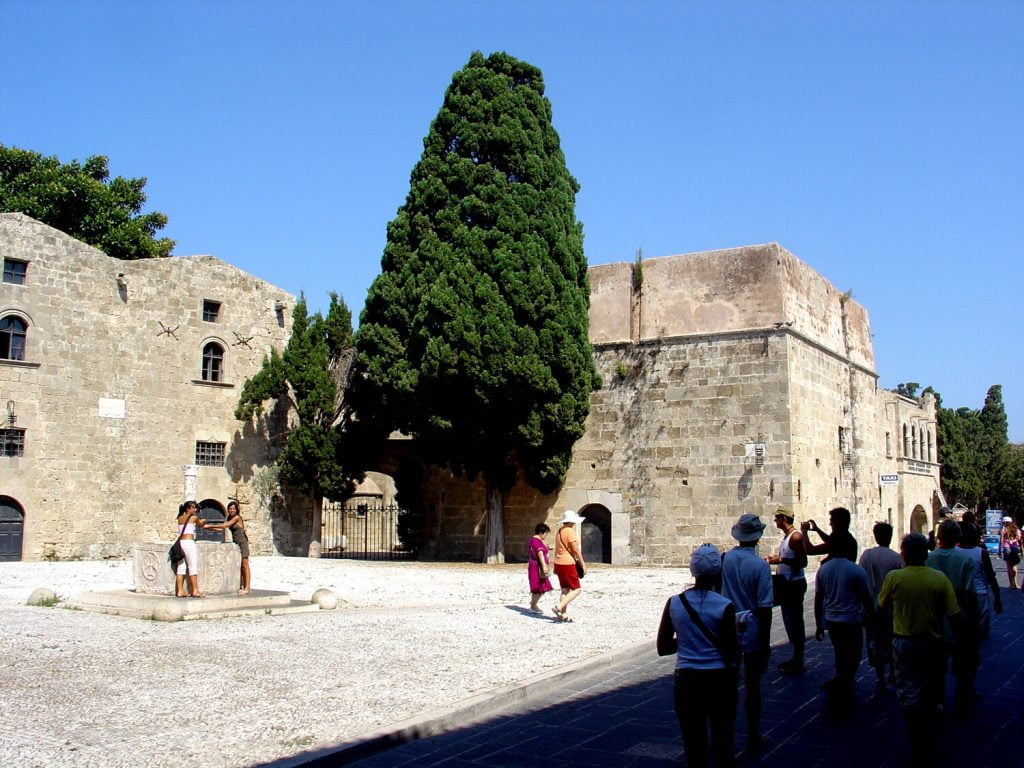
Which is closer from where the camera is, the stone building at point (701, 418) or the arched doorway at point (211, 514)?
the stone building at point (701, 418)

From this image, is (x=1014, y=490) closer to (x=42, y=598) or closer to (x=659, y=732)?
(x=42, y=598)

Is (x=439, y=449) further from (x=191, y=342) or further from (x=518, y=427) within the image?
(x=191, y=342)

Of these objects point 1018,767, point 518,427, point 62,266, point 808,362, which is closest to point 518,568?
point 518,427

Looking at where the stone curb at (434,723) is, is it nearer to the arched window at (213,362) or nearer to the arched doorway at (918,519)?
the arched window at (213,362)

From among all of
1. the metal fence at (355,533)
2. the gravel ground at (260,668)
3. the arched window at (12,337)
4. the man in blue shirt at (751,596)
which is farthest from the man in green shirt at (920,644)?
the metal fence at (355,533)

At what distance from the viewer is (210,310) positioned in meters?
24.8

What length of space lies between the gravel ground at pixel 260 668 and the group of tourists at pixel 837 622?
2331 millimetres

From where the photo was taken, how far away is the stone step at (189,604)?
11.3 metres

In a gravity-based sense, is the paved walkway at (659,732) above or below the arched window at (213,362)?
below

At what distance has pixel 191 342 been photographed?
79.5 ft

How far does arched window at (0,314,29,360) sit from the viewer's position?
837 inches

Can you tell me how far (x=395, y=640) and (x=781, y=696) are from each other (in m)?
4.19

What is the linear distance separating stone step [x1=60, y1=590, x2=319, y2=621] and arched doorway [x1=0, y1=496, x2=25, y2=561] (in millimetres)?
9671

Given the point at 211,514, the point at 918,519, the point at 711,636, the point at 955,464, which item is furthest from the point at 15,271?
the point at 955,464
